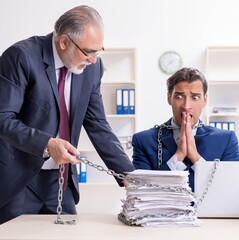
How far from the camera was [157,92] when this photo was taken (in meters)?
6.00

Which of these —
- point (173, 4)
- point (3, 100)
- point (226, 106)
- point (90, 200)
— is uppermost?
point (173, 4)

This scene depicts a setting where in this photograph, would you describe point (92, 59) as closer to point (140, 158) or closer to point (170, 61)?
point (140, 158)

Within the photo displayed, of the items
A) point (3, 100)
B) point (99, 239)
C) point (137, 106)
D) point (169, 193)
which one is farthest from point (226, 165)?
point (137, 106)

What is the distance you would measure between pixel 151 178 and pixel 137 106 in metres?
3.82

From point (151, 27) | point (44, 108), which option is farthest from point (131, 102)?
point (44, 108)

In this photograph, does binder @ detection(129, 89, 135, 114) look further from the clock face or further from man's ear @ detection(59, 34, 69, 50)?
man's ear @ detection(59, 34, 69, 50)

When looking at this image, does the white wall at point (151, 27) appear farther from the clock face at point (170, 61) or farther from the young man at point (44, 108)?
the young man at point (44, 108)

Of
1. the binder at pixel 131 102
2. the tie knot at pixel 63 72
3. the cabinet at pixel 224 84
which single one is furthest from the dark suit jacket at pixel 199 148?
the cabinet at pixel 224 84

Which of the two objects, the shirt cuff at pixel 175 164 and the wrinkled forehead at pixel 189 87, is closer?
the shirt cuff at pixel 175 164

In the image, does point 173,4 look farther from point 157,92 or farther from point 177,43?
point 157,92

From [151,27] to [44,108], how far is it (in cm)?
382

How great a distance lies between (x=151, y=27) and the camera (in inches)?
237

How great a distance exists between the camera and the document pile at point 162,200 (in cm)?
206

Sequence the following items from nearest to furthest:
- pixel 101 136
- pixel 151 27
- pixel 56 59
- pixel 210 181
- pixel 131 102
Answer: pixel 210 181 → pixel 56 59 → pixel 101 136 → pixel 131 102 → pixel 151 27
